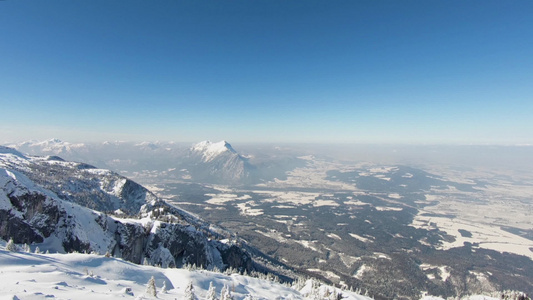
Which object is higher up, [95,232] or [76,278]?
[76,278]

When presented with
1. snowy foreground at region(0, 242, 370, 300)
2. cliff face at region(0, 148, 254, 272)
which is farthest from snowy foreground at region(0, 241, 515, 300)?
cliff face at region(0, 148, 254, 272)

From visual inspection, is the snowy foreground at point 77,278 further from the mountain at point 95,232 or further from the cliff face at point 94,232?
the mountain at point 95,232

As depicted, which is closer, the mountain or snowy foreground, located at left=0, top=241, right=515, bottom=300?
snowy foreground, located at left=0, top=241, right=515, bottom=300

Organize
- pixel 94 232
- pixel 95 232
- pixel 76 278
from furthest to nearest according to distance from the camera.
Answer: pixel 95 232 → pixel 94 232 → pixel 76 278

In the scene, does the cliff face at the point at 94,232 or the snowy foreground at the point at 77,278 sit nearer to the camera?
the snowy foreground at the point at 77,278

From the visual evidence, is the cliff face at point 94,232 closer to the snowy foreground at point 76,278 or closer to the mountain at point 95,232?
the mountain at point 95,232

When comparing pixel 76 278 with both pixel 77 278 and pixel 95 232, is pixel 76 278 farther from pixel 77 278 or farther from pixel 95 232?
pixel 95 232

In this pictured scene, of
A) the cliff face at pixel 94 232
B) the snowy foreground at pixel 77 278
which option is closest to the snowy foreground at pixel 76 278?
the snowy foreground at pixel 77 278

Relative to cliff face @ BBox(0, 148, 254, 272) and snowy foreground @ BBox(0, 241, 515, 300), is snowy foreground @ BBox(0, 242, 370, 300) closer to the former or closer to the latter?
snowy foreground @ BBox(0, 241, 515, 300)

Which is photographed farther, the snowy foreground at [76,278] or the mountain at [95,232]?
the mountain at [95,232]

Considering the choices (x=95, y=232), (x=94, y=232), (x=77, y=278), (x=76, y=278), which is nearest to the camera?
(x=76, y=278)

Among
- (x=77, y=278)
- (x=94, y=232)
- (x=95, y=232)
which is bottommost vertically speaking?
(x=95, y=232)

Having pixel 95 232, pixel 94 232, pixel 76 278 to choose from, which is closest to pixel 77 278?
pixel 76 278
